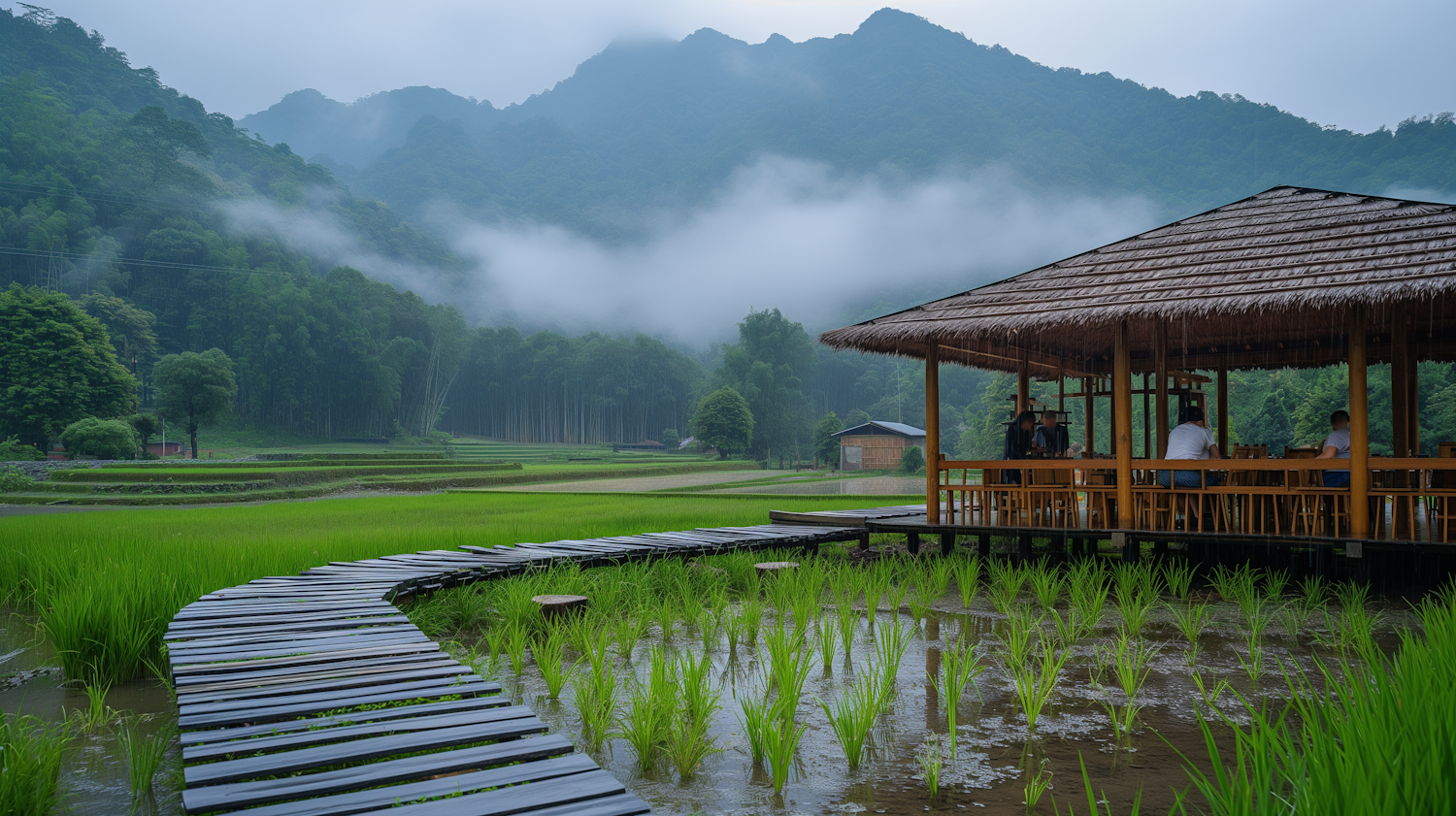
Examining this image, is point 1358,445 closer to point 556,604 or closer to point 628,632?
point 628,632

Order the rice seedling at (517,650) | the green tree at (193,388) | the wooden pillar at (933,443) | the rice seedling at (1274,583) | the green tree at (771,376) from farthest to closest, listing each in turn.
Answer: the green tree at (771,376), the green tree at (193,388), the wooden pillar at (933,443), the rice seedling at (1274,583), the rice seedling at (517,650)

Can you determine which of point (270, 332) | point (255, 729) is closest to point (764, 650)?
point (255, 729)

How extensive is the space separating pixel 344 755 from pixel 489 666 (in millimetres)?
2212

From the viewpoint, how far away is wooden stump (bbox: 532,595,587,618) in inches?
246

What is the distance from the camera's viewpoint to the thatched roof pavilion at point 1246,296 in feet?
25.2

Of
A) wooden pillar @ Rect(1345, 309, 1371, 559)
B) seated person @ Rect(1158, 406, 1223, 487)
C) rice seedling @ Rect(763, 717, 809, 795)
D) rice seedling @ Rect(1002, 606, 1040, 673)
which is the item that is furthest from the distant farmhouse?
rice seedling @ Rect(763, 717, 809, 795)

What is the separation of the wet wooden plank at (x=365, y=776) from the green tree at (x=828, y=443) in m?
52.1

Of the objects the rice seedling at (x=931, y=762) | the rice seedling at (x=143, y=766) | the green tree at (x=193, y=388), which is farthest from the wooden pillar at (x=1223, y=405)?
the green tree at (x=193, y=388)

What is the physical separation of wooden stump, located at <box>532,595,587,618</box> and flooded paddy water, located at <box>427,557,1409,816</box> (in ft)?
0.68

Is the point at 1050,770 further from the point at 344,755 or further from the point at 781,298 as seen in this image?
the point at 781,298

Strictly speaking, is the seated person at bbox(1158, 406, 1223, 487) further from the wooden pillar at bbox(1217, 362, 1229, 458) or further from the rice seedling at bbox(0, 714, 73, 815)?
the rice seedling at bbox(0, 714, 73, 815)

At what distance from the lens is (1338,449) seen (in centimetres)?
864

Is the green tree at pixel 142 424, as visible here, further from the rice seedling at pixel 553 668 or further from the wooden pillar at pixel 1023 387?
the rice seedling at pixel 553 668

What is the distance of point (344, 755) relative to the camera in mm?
2875
